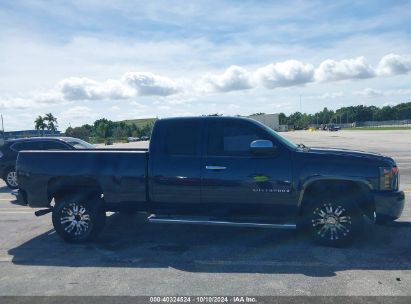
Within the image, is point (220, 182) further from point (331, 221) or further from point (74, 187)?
point (74, 187)

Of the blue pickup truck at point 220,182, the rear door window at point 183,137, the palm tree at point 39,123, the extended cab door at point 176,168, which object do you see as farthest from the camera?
the palm tree at point 39,123

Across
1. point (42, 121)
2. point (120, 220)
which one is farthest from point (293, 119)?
point (120, 220)

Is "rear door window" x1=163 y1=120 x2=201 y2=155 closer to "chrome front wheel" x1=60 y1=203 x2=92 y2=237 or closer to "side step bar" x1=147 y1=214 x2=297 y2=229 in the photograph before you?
"side step bar" x1=147 y1=214 x2=297 y2=229

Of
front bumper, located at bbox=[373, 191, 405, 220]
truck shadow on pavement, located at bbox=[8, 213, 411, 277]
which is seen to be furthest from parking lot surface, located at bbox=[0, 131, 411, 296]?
front bumper, located at bbox=[373, 191, 405, 220]

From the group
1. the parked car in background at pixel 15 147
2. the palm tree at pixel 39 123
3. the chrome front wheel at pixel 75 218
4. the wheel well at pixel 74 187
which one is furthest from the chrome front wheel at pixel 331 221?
the palm tree at pixel 39 123

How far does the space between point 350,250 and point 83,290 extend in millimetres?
3662

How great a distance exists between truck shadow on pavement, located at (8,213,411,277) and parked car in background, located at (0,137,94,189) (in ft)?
19.7

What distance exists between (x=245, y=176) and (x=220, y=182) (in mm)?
382

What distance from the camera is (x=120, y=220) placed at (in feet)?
26.7

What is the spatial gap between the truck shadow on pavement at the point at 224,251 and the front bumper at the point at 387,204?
1.77 feet

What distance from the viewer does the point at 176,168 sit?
625cm

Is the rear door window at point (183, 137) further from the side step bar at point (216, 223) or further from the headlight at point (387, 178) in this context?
the headlight at point (387, 178)

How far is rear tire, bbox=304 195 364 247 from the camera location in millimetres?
5953

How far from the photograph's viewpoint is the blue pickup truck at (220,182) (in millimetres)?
5918
